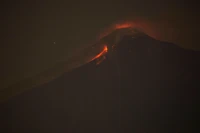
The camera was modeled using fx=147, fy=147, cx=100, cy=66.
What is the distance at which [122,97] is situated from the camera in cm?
114

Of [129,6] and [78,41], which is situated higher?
[129,6]

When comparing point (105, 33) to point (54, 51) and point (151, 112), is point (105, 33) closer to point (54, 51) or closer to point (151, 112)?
point (54, 51)

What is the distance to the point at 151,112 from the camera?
1100 millimetres

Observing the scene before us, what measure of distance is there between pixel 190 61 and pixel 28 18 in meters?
1.38

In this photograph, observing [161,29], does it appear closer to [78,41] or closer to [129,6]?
[129,6]

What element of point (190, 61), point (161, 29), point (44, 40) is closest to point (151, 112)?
point (190, 61)

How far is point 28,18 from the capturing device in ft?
4.00

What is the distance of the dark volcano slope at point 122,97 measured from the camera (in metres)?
1.08

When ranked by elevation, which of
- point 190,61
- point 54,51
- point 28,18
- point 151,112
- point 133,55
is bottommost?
point 151,112

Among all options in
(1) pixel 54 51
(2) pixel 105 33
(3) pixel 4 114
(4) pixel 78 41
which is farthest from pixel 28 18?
(3) pixel 4 114

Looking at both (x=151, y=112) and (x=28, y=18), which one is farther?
(x=28, y=18)

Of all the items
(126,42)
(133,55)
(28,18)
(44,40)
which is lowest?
(133,55)

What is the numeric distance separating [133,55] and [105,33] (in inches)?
11.9

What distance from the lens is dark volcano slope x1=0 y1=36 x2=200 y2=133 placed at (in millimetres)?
1084
